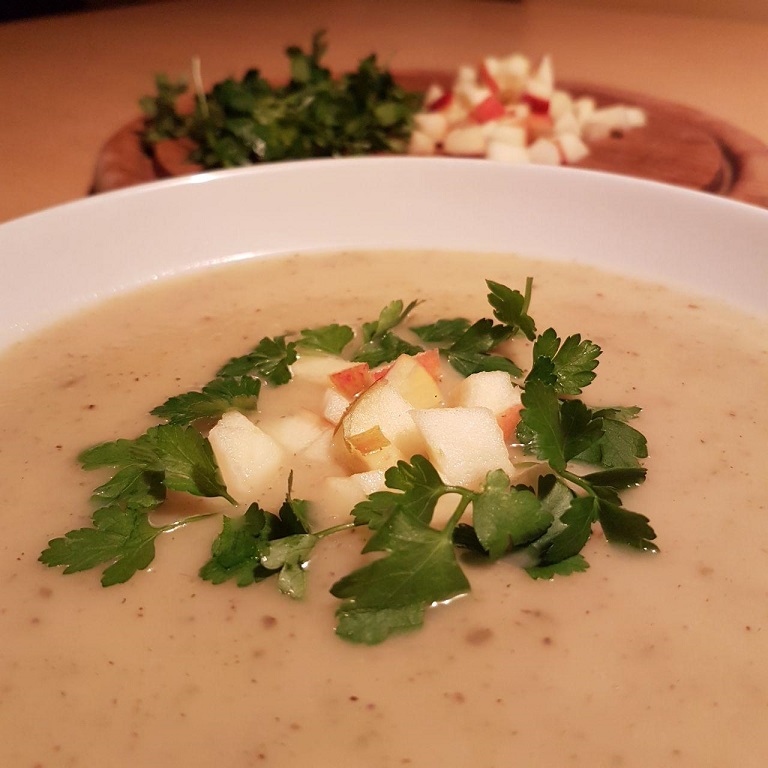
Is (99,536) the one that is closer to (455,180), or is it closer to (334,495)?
(334,495)

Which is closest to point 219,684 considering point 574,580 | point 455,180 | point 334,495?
point 334,495

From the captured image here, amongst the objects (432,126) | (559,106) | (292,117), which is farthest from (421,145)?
(559,106)

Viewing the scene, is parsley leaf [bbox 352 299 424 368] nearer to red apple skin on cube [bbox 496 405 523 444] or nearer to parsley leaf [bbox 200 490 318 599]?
red apple skin on cube [bbox 496 405 523 444]

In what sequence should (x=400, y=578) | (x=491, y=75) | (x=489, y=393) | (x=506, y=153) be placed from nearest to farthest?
1. (x=400, y=578)
2. (x=489, y=393)
3. (x=506, y=153)
4. (x=491, y=75)

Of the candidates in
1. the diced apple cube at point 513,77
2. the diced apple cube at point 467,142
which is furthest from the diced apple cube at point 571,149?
the diced apple cube at point 513,77

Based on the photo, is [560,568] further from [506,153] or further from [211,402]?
[506,153]

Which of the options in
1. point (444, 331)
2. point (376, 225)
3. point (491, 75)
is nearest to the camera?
point (444, 331)
